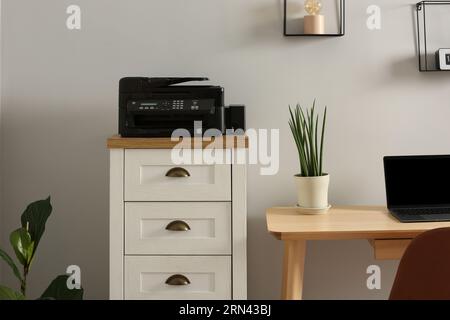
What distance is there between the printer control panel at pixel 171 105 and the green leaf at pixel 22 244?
622 millimetres

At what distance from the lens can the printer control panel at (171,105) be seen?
2186 millimetres

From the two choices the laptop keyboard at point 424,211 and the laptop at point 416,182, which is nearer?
the laptop keyboard at point 424,211

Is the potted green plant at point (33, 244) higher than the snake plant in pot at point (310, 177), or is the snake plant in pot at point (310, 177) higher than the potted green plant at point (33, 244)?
the snake plant in pot at point (310, 177)

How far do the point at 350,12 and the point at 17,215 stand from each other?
5.96 ft

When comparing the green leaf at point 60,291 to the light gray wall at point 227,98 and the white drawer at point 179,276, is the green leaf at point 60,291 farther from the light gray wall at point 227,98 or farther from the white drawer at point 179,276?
the light gray wall at point 227,98

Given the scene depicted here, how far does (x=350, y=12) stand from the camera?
263 cm

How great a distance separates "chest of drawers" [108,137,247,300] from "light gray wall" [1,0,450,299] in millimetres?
510

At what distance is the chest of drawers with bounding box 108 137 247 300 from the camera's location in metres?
2.15

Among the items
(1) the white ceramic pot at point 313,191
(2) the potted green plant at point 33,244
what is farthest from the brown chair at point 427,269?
(2) the potted green plant at point 33,244

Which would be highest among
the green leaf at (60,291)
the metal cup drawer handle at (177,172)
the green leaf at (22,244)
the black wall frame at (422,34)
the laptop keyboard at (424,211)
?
the black wall frame at (422,34)

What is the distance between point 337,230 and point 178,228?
23.2 inches

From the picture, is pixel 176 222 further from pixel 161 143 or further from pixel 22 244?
pixel 22 244

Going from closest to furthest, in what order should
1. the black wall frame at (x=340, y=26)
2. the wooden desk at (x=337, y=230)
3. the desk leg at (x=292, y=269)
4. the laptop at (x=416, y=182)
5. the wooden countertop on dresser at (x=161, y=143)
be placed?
1. the wooden desk at (x=337, y=230)
2. the wooden countertop on dresser at (x=161, y=143)
3. the desk leg at (x=292, y=269)
4. the laptop at (x=416, y=182)
5. the black wall frame at (x=340, y=26)
